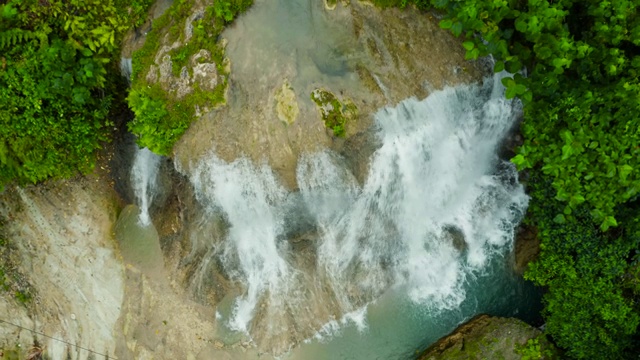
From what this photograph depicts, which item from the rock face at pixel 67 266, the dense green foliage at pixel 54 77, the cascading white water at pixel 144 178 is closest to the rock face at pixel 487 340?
the cascading white water at pixel 144 178

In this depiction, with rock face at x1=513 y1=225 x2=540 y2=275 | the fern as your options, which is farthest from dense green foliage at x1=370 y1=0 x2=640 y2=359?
the fern

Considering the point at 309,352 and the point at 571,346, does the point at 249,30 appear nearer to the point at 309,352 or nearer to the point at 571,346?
the point at 309,352

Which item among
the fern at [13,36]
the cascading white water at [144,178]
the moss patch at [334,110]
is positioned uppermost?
the fern at [13,36]

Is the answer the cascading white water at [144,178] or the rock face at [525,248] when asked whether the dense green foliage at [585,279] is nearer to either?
the rock face at [525,248]

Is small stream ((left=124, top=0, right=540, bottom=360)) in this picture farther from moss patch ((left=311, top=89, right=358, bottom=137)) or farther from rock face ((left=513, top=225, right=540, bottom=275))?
moss patch ((left=311, top=89, right=358, bottom=137))

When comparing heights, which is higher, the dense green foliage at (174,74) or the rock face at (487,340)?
the dense green foliage at (174,74)

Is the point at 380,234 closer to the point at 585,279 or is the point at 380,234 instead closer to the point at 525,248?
the point at 525,248
